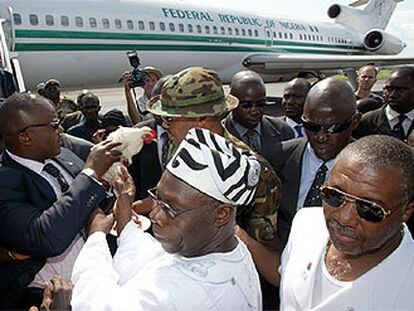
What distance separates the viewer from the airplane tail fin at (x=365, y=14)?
1061 inches

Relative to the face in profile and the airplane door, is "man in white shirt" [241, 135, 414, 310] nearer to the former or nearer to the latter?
the face in profile

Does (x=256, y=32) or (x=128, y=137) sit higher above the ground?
(x=128, y=137)

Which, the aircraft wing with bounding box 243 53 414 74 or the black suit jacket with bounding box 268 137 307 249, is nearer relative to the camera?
the black suit jacket with bounding box 268 137 307 249

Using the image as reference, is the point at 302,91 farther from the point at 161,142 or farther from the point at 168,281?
the point at 168,281

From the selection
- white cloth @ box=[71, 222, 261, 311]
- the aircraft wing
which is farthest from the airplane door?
white cloth @ box=[71, 222, 261, 311]

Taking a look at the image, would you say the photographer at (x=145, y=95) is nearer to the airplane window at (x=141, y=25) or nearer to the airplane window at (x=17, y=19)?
A: the airplane window at (x=17, y=19)

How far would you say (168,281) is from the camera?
1.34 m

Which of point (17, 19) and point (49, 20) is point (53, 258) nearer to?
point (17, 19)

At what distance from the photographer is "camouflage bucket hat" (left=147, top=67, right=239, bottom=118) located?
231 centimetres

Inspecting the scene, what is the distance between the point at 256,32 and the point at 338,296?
17.3m

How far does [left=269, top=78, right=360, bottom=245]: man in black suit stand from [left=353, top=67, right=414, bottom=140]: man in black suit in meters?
1.54

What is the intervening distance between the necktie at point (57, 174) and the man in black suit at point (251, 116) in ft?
5.69

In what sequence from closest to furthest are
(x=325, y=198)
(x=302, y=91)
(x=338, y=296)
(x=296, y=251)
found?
(x=338, y=296) → (x=325, y=198) → (x=296, y=251) → (x=302, y=91)

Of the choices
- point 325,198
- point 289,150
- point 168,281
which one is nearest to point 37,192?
point 168,281
